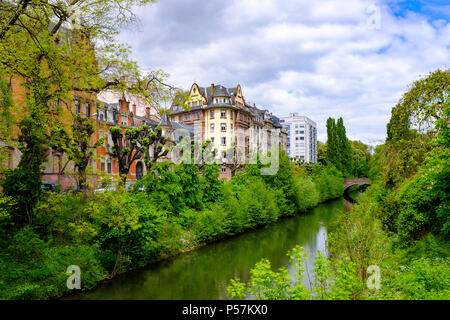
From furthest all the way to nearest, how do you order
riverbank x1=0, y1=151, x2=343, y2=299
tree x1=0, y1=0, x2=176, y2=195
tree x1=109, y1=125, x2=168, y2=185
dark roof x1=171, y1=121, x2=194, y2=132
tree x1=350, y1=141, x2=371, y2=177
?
tree x1=350, y1=141, x2=371, y2=177
dark roof x1=171, y1=121, x2=194, y2=132
tree x1=109, y1=125, x2=168, y2=185
riverbank x1=0, y1=151, x2=343, y2=299
tree x1=0, y1=0, x2=176, y2=195

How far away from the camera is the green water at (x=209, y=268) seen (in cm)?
1332

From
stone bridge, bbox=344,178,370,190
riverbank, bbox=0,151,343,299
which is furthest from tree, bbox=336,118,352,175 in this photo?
riverbank, bbox=0,151,343,299

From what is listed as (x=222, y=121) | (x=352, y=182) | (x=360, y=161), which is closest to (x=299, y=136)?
(x=360, y=161)

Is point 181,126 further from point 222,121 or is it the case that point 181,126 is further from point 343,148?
point 343,148

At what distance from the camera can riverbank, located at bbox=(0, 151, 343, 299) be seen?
11789 mm

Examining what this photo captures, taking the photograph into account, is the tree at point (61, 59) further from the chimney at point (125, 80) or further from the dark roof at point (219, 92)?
the dark roof at point (219, 92)

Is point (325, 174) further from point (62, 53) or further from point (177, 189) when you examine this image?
point (62, 53)

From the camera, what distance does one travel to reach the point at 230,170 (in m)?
38.2

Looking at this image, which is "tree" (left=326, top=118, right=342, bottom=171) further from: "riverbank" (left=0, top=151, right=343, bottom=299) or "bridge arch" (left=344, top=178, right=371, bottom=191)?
"riverbank" (left=0, top=151, right=343, bottom=299)

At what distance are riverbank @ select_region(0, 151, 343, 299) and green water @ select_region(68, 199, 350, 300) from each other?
63 centimetres

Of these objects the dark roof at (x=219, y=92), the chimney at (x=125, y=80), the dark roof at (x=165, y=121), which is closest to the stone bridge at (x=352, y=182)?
the dark roof at (x=219, y=92)

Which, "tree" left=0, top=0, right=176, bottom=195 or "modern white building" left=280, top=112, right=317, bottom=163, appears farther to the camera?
"modern white building" left=280, top=112, right=317, bottom=163

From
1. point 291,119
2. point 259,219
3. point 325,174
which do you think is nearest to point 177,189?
point 259,219

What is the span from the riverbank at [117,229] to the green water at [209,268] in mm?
628
